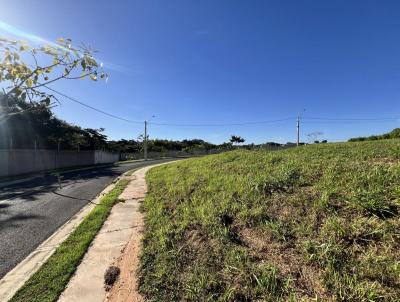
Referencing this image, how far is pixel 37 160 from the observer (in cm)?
2592

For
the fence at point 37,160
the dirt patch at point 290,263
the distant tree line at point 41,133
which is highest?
A: the distant tree line at point 41,133

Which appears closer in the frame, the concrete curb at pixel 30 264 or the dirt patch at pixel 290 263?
the dirt patch at pixel 290 263

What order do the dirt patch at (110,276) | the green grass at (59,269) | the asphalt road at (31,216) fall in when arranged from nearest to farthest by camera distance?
the green grass at (59,269) → the dirt patch at (110,276) → the asphalt road at (31,216)

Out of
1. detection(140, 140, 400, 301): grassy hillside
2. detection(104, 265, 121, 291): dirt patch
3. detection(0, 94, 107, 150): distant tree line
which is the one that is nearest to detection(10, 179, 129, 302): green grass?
detection(104, 265, 121, 291): dirt patch

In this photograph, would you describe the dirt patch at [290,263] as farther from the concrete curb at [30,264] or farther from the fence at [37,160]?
the fence at [37,160]

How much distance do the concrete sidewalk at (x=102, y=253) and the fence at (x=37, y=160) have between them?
17597 mm

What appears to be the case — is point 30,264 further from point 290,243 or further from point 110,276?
point 290,243

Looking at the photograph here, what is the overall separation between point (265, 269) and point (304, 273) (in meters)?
0.43

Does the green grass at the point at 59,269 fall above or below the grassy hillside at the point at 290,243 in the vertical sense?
below

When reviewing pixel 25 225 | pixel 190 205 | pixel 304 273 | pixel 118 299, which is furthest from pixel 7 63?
pixel 25 225

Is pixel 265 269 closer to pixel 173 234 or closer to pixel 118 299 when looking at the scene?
pixel 118 299

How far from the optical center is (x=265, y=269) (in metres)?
3.29

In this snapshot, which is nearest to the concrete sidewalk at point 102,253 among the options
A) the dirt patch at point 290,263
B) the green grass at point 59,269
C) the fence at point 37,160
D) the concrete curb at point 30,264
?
the green grass at point 59,269

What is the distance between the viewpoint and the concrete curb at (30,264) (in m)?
3.93
